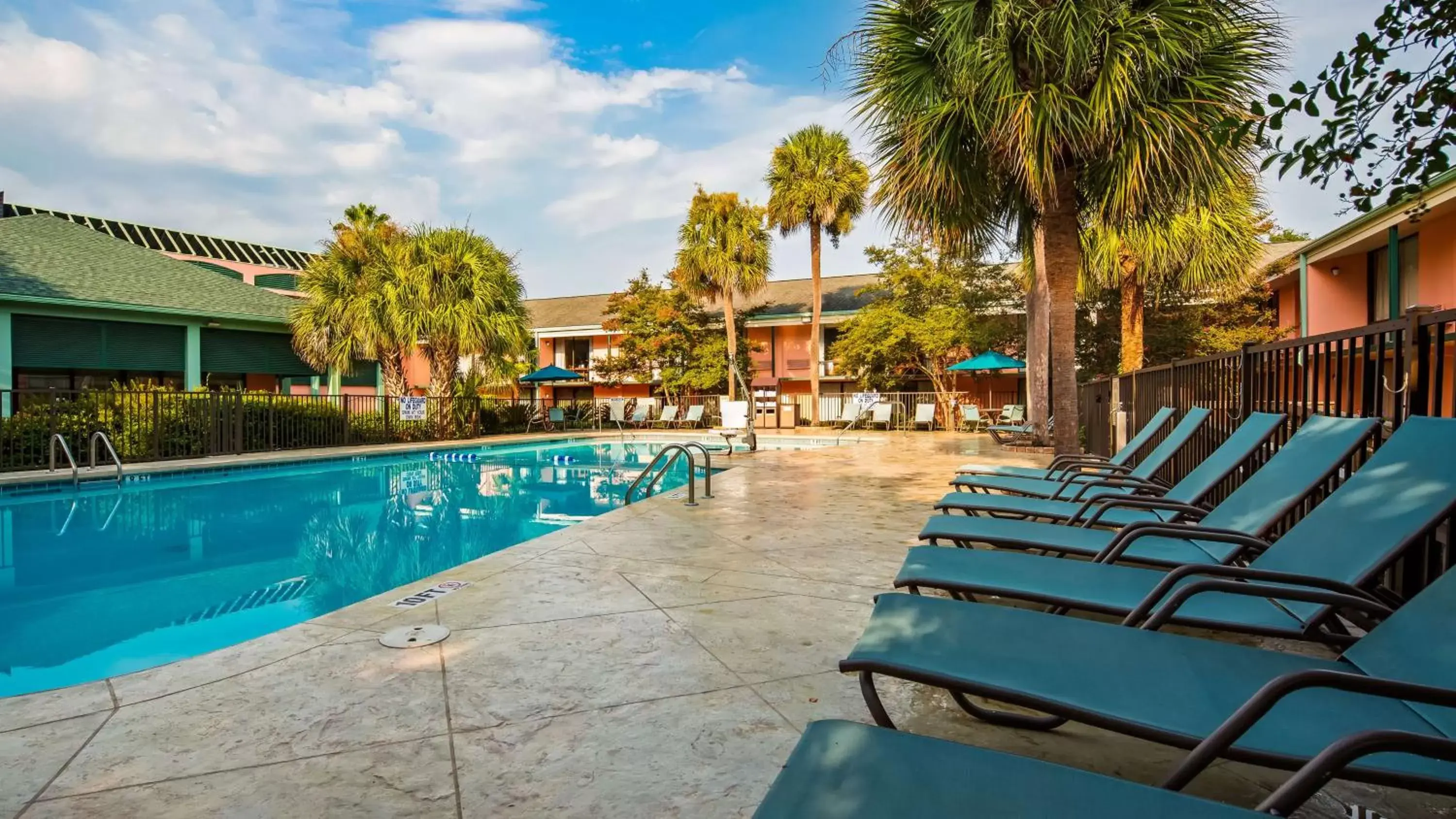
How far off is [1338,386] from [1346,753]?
3.28 m

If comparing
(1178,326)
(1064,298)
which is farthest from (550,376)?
(1178,326)

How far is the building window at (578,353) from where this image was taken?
30.1 metres

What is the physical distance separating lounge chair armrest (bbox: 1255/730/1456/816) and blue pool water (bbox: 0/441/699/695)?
4.71m

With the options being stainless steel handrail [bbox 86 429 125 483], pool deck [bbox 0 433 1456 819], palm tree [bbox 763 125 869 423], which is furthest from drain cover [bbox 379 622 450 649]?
palm tree [bbox 763 125 869 423]

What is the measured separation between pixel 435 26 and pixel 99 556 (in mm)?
9985

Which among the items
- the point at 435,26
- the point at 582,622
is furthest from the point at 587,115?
the point at 582,622

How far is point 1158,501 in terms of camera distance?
11.4 ft

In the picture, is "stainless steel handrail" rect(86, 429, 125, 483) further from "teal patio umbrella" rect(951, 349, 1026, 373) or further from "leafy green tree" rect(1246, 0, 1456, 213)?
"teal patio umbrella" rect(951, 349, 1026, 373)

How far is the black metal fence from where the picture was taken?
8.66ft

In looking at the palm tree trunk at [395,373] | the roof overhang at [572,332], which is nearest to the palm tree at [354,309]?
the palm tree trunk at [395,373]

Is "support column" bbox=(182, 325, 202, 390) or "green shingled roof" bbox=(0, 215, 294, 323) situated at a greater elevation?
"green shingled roof" bbox=(0, 215, 294, 323)

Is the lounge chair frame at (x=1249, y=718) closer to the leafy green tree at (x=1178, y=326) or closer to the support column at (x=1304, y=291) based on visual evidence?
the support column at (x=1304, y=291)

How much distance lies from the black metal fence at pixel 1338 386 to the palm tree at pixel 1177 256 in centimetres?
680

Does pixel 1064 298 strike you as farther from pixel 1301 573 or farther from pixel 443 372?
pixel 443 372
